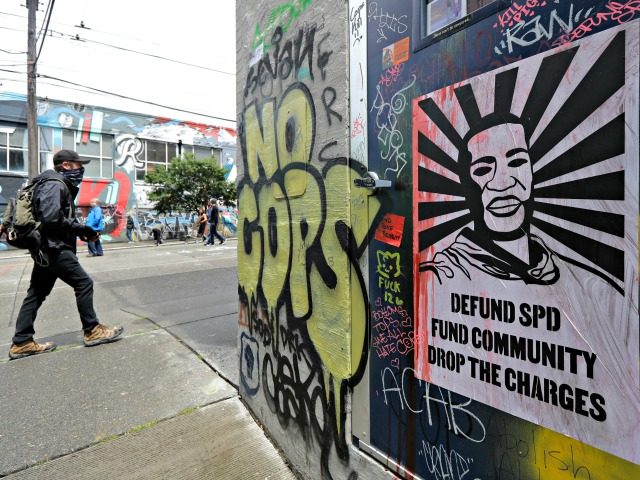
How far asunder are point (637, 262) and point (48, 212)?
4.26m

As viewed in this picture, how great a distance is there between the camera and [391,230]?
66.6 inches

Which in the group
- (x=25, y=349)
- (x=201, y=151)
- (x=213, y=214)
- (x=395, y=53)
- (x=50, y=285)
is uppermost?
(x=201, y=151)

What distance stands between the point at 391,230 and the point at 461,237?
0.35 meters

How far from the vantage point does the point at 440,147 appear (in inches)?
57.6

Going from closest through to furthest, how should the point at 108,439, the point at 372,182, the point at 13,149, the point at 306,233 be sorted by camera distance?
the point at 372,182 → the point at 306,233 → the point at 108,439 → the point at 13,149

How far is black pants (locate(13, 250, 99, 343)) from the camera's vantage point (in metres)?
3.88

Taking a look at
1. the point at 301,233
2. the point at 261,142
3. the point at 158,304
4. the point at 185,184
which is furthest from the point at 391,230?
the point at 185,184

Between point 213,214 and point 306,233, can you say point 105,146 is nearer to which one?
point 213,214

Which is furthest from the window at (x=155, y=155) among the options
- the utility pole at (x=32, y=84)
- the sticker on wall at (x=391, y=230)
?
the sticker on wall at (x=391, y=230)

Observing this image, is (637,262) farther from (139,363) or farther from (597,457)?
(139,363)

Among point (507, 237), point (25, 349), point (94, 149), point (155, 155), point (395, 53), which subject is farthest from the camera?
point (155, 155)

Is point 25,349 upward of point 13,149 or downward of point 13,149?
downward

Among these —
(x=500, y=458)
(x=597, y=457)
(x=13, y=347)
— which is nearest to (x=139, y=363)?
(x=13, y=347)

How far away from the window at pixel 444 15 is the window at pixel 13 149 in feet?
73.8
